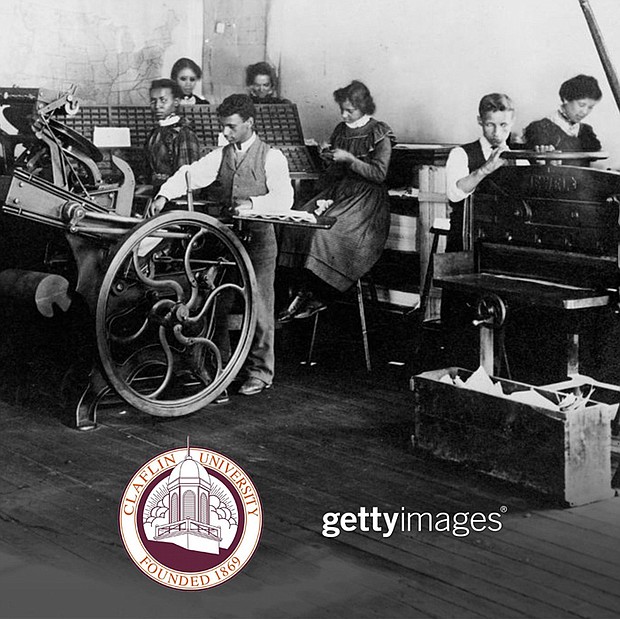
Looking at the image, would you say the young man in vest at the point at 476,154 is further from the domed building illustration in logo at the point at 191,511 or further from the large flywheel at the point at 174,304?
the domed building illustration in logo at the point at 191,511

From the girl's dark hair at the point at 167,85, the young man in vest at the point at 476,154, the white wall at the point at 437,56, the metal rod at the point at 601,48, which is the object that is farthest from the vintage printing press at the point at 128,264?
the girl's dark hair at the point at 167,85

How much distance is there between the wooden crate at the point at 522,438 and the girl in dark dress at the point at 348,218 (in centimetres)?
156

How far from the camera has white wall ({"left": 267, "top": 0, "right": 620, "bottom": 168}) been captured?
4.47 m

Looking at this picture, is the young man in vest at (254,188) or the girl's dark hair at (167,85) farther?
the girl's dark hair at (167,85)

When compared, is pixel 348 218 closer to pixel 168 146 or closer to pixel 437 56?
pixel 437 56

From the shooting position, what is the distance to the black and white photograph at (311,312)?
261 centimetres

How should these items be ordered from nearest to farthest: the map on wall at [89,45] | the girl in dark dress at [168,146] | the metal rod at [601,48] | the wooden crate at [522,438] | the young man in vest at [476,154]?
the wooden crate at [522,438], the metal rod at [601,48], the young man in vest at [476,154], the girl in dark dress at [168,146], the map on wall at [89,45]

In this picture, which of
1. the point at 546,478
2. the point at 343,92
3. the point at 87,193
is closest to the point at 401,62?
the point at 343,92

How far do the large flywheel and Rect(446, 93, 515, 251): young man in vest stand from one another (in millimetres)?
995

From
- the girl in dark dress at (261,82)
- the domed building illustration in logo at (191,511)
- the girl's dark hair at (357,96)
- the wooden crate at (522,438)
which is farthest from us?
the girl in dark dress at (261,82)

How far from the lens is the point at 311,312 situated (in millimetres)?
4926

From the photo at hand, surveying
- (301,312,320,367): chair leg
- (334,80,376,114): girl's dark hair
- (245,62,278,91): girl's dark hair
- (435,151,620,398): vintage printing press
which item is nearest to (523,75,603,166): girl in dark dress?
(435,151,620,398): vintage printing press

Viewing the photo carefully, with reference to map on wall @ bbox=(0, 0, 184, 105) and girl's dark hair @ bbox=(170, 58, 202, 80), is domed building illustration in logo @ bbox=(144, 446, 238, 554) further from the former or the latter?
girl's dark hair @ bbox=(170, 58, 202, 80)

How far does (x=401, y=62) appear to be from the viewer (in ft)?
17.5
